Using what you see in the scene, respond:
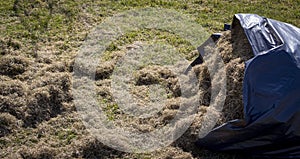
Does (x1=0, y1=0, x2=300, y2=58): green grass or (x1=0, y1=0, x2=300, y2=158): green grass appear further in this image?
(x1=0, y1=0, x2=300, y2=58): green grass

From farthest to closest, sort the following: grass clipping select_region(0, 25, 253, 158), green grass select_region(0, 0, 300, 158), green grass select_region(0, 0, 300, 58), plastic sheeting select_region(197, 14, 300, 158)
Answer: green grass select_region(0, 0, 300, 58) → green grass select_region(0, 0, 300, 158) → grass clipping select_region(0, 25, 253, 158) → plastic sheeting select_region(197, 14, 300, 158)

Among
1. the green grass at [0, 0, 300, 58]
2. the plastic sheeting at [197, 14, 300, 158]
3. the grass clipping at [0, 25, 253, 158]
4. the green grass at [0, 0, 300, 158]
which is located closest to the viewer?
the plastic sheeting at [197, 14, 300, 158]

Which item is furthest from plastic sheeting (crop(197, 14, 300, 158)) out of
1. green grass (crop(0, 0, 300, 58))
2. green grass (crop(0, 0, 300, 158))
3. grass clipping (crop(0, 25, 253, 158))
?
green grass (crop(0, 0, 300, 58))

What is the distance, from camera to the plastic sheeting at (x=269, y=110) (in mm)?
4047

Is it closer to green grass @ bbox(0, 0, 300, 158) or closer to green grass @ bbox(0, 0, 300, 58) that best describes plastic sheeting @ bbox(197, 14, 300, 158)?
green grass @ bbox(0, 0, 300, 158)

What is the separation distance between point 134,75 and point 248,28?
5.35 feet

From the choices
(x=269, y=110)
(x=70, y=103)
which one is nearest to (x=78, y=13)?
(x=70, y=103)

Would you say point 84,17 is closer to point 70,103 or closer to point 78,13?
point 78,13

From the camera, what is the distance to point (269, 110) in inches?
160

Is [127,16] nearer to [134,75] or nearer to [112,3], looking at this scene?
[112,3]

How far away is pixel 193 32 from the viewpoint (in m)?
6.96

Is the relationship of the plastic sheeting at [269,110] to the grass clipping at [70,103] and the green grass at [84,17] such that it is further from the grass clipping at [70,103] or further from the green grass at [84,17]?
the green grass at [84,17]

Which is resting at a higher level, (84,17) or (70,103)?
(84,17)

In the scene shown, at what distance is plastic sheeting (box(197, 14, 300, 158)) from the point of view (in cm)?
405
